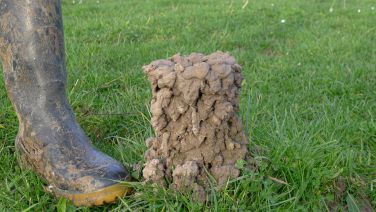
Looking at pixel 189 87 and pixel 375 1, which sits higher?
pixel 189 87

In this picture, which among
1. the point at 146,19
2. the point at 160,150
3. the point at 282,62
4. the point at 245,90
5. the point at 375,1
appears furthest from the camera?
the point at 375,1

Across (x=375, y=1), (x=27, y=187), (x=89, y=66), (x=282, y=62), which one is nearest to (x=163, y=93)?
(x=27, y=187)

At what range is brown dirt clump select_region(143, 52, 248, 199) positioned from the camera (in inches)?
72.5

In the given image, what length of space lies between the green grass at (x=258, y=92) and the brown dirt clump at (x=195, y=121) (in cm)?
8

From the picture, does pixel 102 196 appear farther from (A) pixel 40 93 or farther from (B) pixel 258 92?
(B) pixel 258 92

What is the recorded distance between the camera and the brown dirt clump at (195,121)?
1.84m

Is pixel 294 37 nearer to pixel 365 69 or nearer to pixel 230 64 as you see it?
pixel 365 69

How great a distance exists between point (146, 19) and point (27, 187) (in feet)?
12.0

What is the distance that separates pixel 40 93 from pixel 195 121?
2.53 feet

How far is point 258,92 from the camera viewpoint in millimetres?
3398

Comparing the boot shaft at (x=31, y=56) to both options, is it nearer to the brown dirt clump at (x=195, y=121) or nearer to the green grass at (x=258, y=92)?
the green grass at (x=258, y=92)

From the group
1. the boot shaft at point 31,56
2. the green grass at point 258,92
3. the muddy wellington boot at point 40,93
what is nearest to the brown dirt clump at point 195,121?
the green grass at point 258,92

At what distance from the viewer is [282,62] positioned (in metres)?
4.16

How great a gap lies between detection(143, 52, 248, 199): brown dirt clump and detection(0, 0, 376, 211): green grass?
0.28ft
